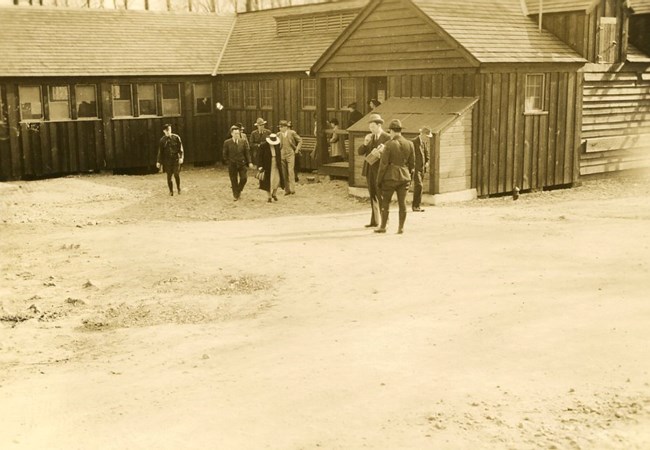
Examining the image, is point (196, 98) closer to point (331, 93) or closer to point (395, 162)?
point (331, 93)

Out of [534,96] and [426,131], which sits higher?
[534,96]

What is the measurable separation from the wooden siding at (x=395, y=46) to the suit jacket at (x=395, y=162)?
19.0ft

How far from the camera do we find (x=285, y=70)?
26844 mm

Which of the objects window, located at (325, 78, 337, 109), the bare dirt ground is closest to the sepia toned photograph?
the bare dirt ground

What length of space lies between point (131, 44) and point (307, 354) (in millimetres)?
22692

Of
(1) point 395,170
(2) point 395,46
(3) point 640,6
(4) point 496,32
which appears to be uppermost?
(3) point 640,6

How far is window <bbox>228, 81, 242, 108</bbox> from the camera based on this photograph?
96.2ft

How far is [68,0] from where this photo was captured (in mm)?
49000

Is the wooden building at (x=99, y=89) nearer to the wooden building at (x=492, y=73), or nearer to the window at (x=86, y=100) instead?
the window at (x=86, y=100)

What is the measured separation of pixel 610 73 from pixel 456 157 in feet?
22.7

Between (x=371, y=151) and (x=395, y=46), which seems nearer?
(x=371, y=151)

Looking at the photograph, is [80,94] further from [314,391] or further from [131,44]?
[314,391]

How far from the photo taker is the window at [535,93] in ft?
67.8

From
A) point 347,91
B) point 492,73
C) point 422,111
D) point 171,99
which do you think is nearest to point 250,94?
point 171,99
